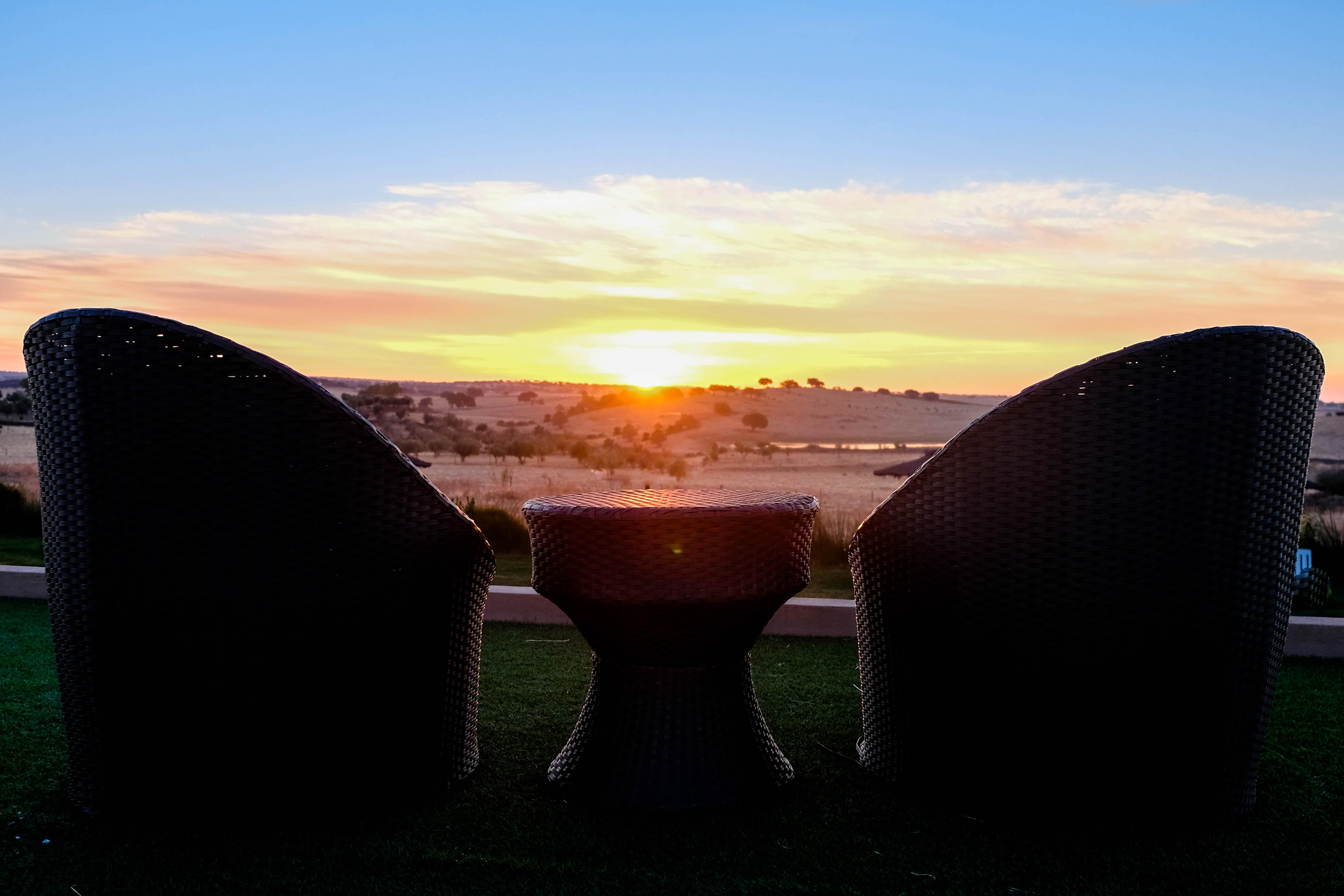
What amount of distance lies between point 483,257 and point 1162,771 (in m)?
11.0

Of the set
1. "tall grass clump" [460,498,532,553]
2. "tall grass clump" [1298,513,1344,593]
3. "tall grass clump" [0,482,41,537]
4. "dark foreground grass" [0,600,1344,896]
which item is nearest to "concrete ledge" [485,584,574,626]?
"dark foreground grass" [0,600,1344,896]

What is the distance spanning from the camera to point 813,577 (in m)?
6.39

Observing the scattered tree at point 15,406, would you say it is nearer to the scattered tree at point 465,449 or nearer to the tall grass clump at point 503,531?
the scattered tree at point 465,449

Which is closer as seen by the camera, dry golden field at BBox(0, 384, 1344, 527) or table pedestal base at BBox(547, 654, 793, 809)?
table pedestal base at BBox(547, 654, 793, 809)

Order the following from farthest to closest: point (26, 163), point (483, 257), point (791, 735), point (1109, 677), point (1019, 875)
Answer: point (483, 257) < point (26, 163) < point (791, 735) < point (1109, 677) < point (1019, 875)

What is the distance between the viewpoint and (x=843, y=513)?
9023mm

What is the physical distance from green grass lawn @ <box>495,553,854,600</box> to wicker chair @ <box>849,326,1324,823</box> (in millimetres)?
2940

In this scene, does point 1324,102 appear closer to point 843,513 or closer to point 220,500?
point 843,513

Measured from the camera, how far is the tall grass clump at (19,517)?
7.99 metres

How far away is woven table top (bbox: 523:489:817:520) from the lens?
2398 mm

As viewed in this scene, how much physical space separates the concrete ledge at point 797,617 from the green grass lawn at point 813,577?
1.54ft

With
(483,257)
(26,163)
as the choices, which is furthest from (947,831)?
(483,257)

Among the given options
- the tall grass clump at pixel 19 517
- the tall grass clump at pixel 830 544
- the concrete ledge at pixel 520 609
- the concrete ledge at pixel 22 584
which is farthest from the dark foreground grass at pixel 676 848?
the tall grass clump at pixel 19 517

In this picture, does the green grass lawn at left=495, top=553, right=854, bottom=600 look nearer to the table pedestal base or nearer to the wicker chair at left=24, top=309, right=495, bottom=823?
the table pedestal base
